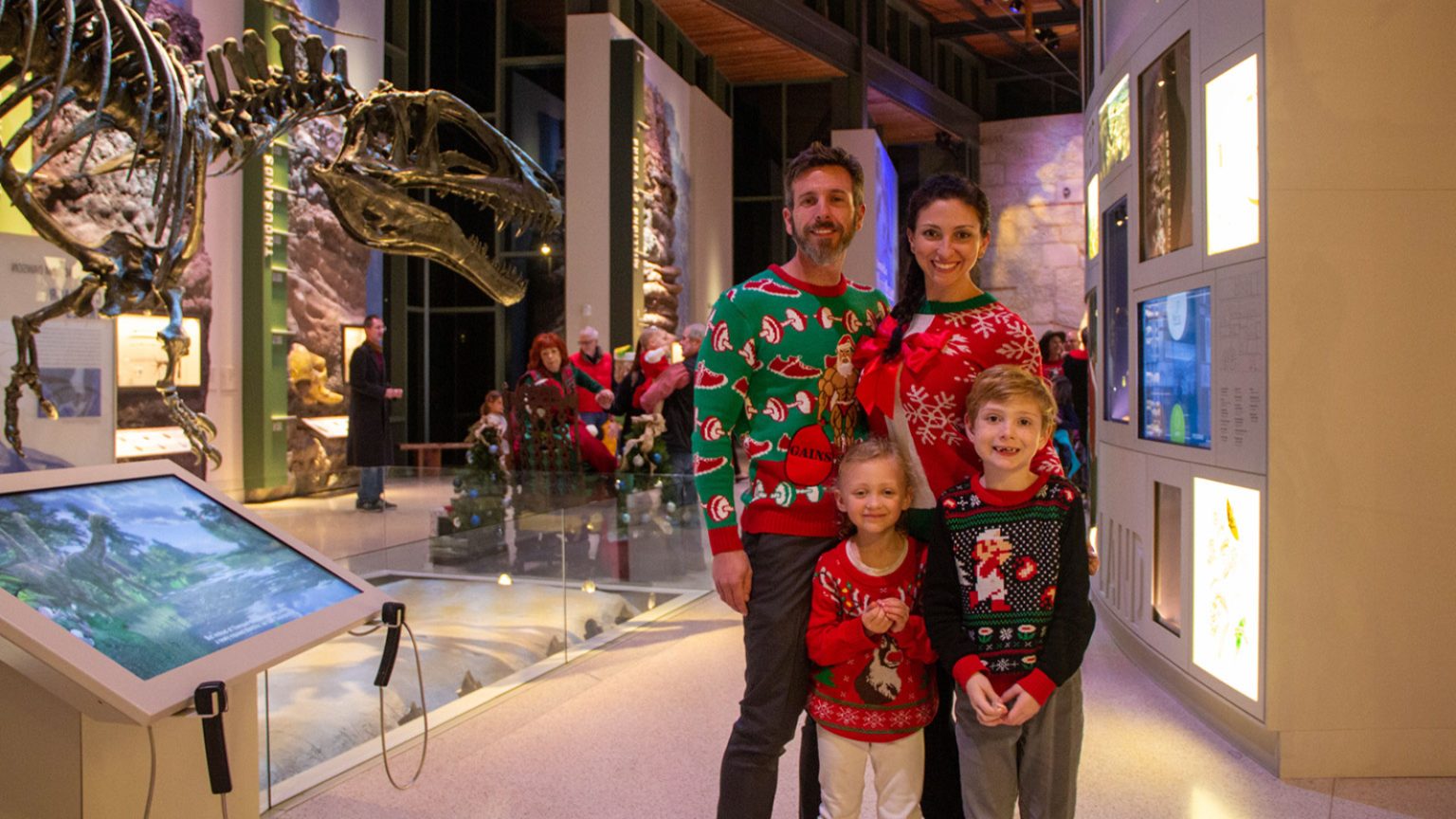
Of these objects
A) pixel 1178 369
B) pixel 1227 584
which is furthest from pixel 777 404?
pixel 1178 369

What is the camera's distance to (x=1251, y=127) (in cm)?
378

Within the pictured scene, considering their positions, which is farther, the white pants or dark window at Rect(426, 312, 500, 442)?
dark window at Rect(426, 312, 500, 442)

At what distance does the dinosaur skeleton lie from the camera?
463cm

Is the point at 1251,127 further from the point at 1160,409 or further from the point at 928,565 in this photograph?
the point at 928,565

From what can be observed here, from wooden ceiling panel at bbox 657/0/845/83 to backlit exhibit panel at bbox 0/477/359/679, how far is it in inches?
532

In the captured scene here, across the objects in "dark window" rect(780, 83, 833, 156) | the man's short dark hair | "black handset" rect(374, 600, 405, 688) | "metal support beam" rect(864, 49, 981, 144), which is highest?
"metal support beam" rect(864, 49, 981, 144)

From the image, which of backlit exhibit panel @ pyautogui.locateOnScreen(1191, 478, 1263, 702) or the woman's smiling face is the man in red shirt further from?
the woman's smiling face

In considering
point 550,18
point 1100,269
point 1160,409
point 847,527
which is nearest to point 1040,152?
point 550,18

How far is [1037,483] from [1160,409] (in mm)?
2563

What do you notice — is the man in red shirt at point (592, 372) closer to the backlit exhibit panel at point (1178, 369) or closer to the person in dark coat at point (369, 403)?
the person in dark coat at point (369, 403)

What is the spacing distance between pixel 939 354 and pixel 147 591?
163 cm

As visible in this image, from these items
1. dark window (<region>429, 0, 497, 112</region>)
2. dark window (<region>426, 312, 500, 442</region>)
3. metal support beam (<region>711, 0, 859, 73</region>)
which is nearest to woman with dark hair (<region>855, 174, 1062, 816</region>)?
metal support beam (<region>711, 0, 859, 73</region>)

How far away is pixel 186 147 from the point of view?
4.89 metres

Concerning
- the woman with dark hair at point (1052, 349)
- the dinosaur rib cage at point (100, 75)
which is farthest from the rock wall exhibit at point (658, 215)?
the dinosaur rib cage at point (100, 75)
